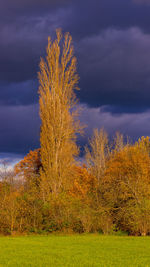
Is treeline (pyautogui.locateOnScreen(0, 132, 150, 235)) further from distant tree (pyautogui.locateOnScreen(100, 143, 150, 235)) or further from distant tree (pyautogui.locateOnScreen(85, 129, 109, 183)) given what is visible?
distant tree (pyautogui.locateOnScreen(85, 129, 109, 183))

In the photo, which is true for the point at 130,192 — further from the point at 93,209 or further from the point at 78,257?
the point at 78,257

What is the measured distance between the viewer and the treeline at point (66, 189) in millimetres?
19391

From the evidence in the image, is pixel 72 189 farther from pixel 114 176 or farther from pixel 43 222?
pixel 43 222

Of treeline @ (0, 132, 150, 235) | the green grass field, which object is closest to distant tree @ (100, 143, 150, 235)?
treeline @ (0, 132, 150, 235)

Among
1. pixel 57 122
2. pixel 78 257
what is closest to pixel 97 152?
pixel 57 122

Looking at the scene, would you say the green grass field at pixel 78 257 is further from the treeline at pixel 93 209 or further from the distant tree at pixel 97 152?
the distant tree at pixel 97 152

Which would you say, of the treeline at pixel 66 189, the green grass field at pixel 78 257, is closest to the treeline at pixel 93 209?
the treeline at pixel 66 189

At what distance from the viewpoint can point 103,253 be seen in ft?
37.9

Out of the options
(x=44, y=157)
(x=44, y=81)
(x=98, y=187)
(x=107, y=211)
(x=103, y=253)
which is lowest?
Result: (x=103, y=253)

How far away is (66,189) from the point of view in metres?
24.5

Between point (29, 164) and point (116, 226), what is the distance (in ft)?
60.6

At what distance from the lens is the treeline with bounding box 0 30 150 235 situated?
19.4 meters

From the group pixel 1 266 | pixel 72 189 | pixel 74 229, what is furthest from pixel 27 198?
pixel 1 266

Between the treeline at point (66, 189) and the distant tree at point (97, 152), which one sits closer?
the treeline at point (66, 189)
